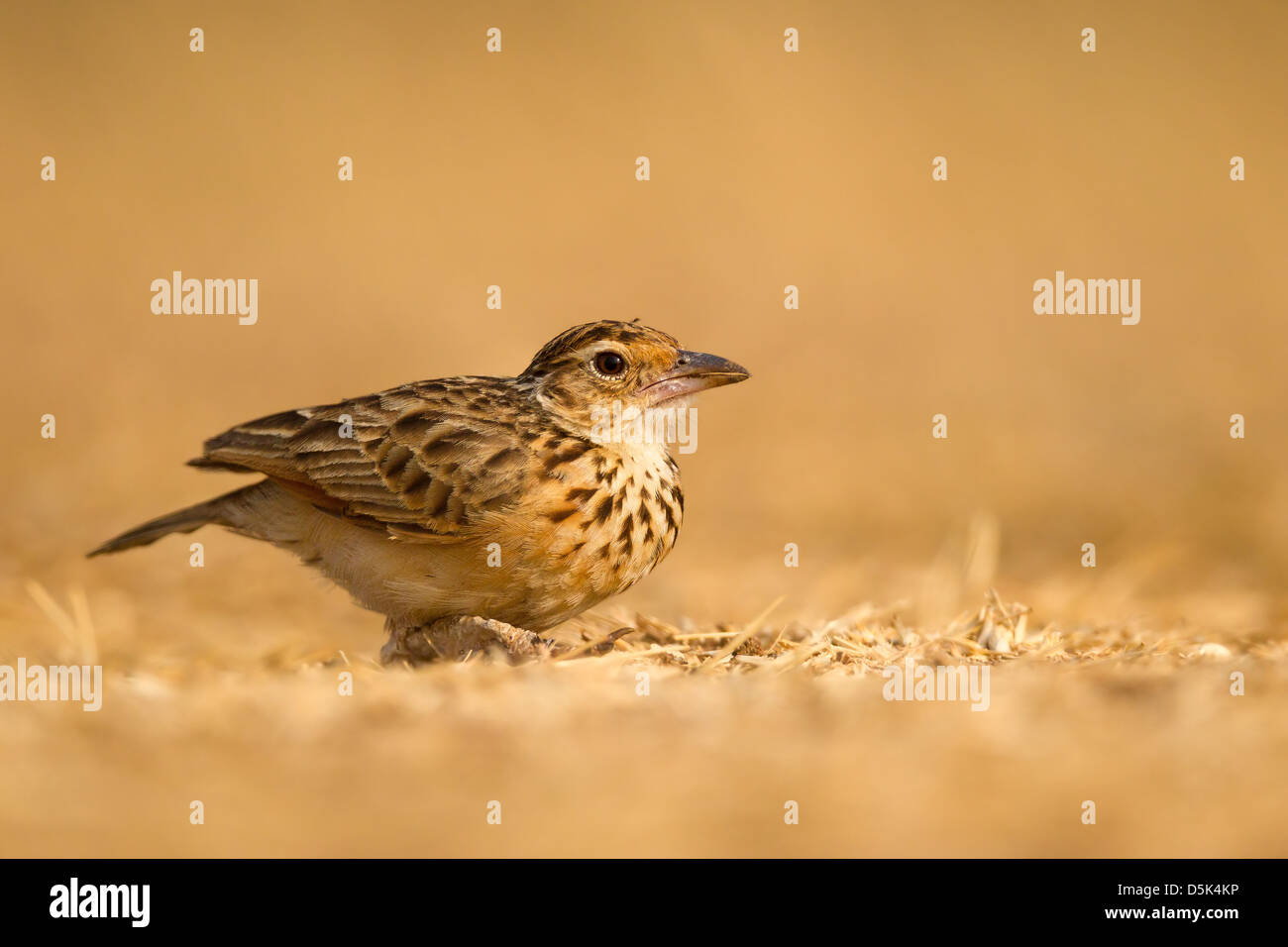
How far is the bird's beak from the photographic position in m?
6.71

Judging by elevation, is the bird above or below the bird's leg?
above

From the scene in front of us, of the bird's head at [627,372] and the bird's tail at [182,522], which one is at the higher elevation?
the bird's head at [627,372]

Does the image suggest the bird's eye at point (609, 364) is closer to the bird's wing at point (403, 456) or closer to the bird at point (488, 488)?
the bird at point (488, 488)

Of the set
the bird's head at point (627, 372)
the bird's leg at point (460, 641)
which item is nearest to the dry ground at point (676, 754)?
the bird's leg at point (460, 641)

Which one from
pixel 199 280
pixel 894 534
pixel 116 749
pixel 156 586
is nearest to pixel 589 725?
pixel 116 749

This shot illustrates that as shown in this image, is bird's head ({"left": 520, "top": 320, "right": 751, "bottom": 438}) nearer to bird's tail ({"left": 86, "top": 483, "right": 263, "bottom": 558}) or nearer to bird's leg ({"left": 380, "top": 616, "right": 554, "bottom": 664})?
bird's leg ({"left": 380, "top": 616, "right": 554, "bottom": 664})

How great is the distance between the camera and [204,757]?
186 inches

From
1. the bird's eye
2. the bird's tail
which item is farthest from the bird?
the bird's tail

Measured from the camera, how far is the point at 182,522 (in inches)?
297


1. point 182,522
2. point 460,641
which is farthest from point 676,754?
point 182,522

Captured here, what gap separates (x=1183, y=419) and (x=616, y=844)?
1193 cm

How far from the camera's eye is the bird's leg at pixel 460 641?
6.26 metres

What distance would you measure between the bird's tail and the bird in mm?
237

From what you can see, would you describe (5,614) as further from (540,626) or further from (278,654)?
(540,626)
